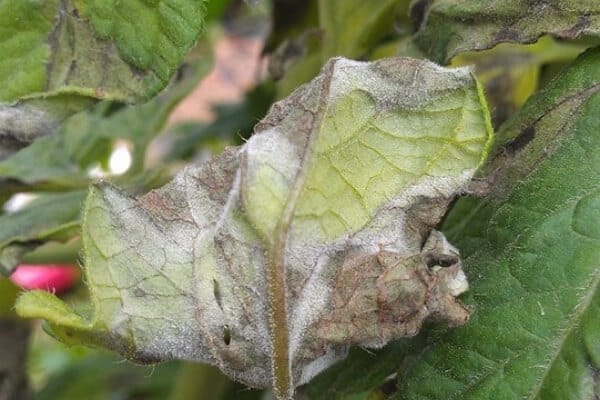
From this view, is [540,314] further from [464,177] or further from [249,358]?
[249,358]

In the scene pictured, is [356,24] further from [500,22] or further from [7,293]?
[7,293]

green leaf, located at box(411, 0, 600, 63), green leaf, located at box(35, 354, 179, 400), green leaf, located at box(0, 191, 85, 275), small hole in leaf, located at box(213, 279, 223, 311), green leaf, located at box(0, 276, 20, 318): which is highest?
green leaf, located at box(411, 0, 600, 63)

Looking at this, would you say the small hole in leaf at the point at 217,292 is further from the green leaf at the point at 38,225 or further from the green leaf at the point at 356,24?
the green leaf at the point at 356,24

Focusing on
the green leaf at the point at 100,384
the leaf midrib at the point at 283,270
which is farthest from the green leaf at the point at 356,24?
the green leaf at the point at 100,384

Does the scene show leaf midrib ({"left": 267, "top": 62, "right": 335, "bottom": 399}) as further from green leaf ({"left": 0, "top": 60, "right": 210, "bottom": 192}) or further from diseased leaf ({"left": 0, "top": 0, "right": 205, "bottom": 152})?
green leaf ({"left": 0, "top": 60, "right": 210, "bottom": 192})

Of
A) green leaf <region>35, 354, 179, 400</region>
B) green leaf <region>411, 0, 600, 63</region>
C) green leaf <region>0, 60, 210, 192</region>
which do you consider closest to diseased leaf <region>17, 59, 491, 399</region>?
green leaf <region>411, 0, 600, 63</region>

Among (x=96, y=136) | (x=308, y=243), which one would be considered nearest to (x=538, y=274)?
(x=308, y=243)

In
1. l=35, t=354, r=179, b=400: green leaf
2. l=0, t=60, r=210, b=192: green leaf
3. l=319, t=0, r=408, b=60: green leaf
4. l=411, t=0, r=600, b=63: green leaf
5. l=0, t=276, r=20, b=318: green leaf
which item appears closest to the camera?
l=411, t=0, r=600, b=63: green leaf
